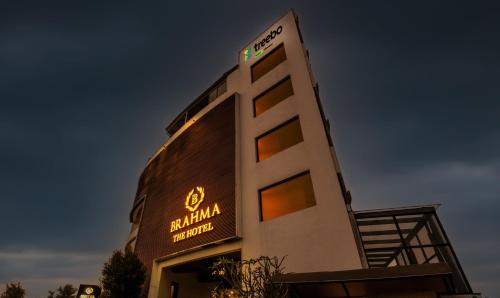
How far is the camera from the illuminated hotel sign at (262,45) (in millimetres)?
21141

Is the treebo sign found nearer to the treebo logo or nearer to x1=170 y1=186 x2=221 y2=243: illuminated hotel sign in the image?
the treebo logo

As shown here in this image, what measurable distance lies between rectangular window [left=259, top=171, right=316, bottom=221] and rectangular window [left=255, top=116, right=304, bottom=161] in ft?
7.77

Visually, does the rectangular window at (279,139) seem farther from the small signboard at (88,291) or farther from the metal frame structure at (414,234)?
the small signboard at (88,291)

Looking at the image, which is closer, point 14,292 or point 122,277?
point 122,277

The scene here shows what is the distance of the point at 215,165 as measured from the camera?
1853cm

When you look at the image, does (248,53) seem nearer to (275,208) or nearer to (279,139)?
(279,139)

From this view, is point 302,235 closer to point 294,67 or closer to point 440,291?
point 440,291

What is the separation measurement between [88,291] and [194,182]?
29.3 feet

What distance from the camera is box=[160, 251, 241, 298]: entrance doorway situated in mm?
18812

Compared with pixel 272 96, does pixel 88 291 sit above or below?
below

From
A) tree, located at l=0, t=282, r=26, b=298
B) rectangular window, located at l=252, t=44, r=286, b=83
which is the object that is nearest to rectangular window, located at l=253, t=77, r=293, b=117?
rectangular window, located at l=252, t=44, r=286, b=83

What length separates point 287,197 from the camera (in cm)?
1427

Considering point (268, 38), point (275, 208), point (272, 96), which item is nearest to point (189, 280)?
point (275, 208)

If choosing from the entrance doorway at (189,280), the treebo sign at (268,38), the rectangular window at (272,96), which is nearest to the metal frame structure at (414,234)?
the entrance doorway at (189,280)
